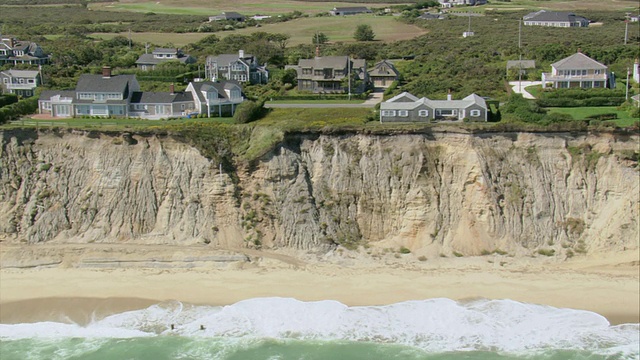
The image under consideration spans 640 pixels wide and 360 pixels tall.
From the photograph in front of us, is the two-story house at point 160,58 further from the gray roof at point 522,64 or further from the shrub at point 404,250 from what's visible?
the shrub at point 404,250

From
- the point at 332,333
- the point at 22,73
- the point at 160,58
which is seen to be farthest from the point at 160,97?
the point at 332,333

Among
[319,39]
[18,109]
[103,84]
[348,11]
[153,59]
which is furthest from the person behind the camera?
[348,11]

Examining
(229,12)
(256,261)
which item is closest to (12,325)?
(256,261)

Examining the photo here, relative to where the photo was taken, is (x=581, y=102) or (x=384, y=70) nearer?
(x=581, y=102)

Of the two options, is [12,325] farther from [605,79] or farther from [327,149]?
[605,79]

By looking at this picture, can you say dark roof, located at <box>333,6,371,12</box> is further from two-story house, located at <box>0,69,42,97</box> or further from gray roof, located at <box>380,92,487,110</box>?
gray roof, located at <box>380,92,487,110</box>

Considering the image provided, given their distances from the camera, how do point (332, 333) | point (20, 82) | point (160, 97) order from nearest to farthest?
point (332, 333)
point (160, 97)
point (20, 82)

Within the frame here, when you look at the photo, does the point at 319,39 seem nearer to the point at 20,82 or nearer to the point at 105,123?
the point at 20,82
